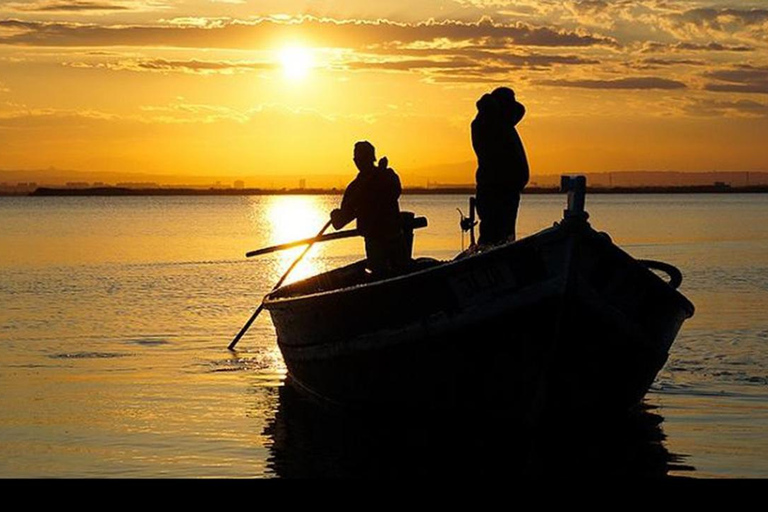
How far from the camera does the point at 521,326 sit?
14.0 metres

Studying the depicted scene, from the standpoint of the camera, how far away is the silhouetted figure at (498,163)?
1587cm

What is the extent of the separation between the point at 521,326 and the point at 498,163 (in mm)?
2487

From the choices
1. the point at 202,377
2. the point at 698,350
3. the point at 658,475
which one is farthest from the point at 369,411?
the point at 698,350

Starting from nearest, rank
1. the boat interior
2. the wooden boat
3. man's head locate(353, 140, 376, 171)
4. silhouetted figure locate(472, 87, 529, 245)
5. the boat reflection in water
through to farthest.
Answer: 1. the wooden boat
2. the boat reflection in water
3. silhouetted figure locate(472, 87, 529, 245)
4. man's head locate(353, 140, 376, 171)
5. the boat interior

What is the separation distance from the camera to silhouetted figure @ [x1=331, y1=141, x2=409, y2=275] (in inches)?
680

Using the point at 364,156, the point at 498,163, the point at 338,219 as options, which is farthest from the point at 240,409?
the point at 498,163

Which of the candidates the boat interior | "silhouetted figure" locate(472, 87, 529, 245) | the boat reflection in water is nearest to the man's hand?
"silhouetted figure" locate(472, 87, 529, 245)

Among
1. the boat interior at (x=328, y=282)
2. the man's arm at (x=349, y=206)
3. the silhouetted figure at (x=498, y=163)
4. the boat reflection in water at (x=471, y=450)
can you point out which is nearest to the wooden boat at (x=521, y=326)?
the boat reflection in water at (x=471, y=450)

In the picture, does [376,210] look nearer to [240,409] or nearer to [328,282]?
[240,409]

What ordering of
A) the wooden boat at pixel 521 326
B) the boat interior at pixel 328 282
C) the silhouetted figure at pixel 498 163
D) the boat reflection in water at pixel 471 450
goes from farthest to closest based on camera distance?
the boat interior at pixel 328 282
the silhouetted figure at pixel 498 163
the boat reflection in water at pixel 471 450
the wooden boat at pixel 521 326

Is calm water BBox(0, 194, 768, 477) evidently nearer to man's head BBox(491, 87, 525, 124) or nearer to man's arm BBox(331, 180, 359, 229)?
man's arm BBox(331, 180, 359, 229)

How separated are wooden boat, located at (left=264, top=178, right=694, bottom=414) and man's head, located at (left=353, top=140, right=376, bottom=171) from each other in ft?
6.59

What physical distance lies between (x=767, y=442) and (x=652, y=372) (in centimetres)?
145

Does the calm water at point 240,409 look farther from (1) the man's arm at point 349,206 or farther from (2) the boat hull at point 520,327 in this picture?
(1) the man's arm at point 349,206
